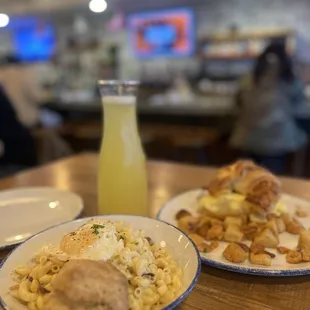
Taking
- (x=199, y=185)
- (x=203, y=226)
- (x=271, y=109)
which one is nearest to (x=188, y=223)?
(x=203, y=226)

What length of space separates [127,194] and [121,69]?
5.52 meters

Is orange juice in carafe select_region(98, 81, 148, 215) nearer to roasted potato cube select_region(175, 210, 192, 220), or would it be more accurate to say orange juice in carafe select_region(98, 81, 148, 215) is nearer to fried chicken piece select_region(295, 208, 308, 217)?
roasted potato cube select_region(175, 210, 192, 220)

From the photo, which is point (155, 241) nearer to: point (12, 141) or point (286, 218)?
point (286, 218)

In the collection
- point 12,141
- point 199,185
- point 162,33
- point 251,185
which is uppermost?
point 162,33

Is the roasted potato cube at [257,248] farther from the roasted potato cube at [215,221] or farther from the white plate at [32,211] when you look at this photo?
the white plate at [32,211]

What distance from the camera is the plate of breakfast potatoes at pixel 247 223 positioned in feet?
2.33

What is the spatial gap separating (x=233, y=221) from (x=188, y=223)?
105mm

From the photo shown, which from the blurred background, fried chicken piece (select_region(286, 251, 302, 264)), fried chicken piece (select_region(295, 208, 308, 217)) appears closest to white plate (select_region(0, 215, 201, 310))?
fried chicken piece (select_region(286, 251, 302, 264))

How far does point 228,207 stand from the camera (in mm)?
877

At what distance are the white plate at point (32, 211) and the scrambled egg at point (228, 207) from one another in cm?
34

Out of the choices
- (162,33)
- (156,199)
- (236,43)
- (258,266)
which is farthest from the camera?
(162,33)

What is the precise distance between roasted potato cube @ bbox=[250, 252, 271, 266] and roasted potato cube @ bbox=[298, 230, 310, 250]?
9cm

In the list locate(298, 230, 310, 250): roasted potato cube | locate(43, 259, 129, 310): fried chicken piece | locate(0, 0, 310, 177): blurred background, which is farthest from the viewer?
locate(0, 0, 310, 177): blurred background

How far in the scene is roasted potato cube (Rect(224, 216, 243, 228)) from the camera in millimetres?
840
